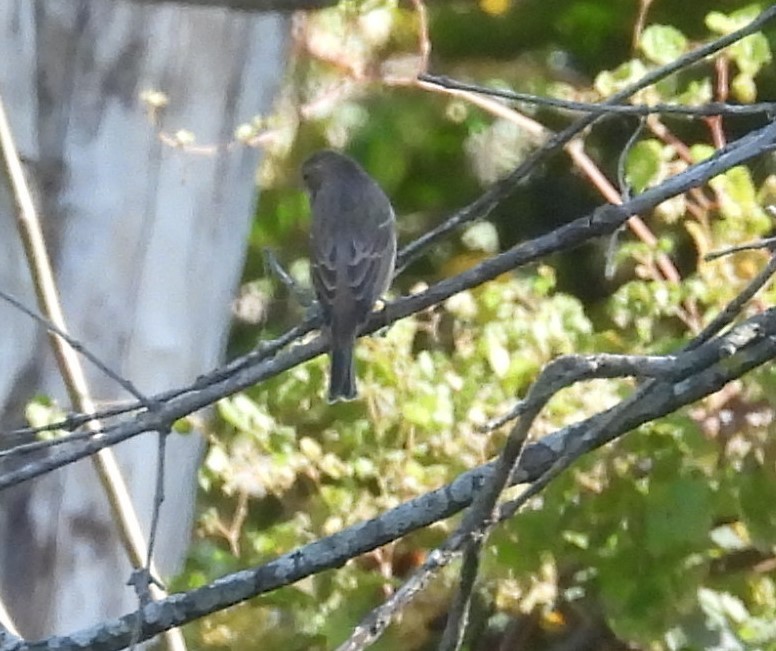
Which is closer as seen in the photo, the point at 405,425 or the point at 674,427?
the point at 674,427

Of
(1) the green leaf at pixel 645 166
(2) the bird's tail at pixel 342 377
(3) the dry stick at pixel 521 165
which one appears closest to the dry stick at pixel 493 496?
(3) the dry stick at pixel 521 165

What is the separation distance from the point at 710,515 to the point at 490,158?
1.68 meters

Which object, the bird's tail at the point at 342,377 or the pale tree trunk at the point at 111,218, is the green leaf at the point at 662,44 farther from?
the bird's tail at the point at 342,377

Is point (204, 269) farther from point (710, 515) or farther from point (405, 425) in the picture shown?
point (710, 515)

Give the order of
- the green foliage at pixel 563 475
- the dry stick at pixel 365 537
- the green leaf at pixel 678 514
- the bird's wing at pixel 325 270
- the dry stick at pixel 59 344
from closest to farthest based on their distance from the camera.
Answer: the dry stick at pixel 365 537, the dry stick at pixel 59 344, the green leaf at pixel 678 514, the green foliage at pixel 563 475, the bird's wing at pixel 325 270

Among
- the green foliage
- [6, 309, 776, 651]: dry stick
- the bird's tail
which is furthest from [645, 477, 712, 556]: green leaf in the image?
[6, 309, 776, 651]: dry stick

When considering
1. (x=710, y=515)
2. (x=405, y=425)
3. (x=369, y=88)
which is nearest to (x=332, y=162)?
(x=369, y=88)

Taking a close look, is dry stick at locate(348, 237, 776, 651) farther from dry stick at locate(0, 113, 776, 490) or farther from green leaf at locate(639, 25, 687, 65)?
green leaf at locate(639, 25, 687, 65)

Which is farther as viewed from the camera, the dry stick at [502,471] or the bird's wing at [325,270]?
the bird's wing at [325,270]

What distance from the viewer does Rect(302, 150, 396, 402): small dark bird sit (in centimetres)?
315

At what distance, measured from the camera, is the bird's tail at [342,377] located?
2.91m

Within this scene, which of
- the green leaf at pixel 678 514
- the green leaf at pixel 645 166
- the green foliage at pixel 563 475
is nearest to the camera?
the green leaf at pixel 678 514

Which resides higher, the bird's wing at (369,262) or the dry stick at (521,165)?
the bird's wing at (369,262)

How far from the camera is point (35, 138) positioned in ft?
9.28
